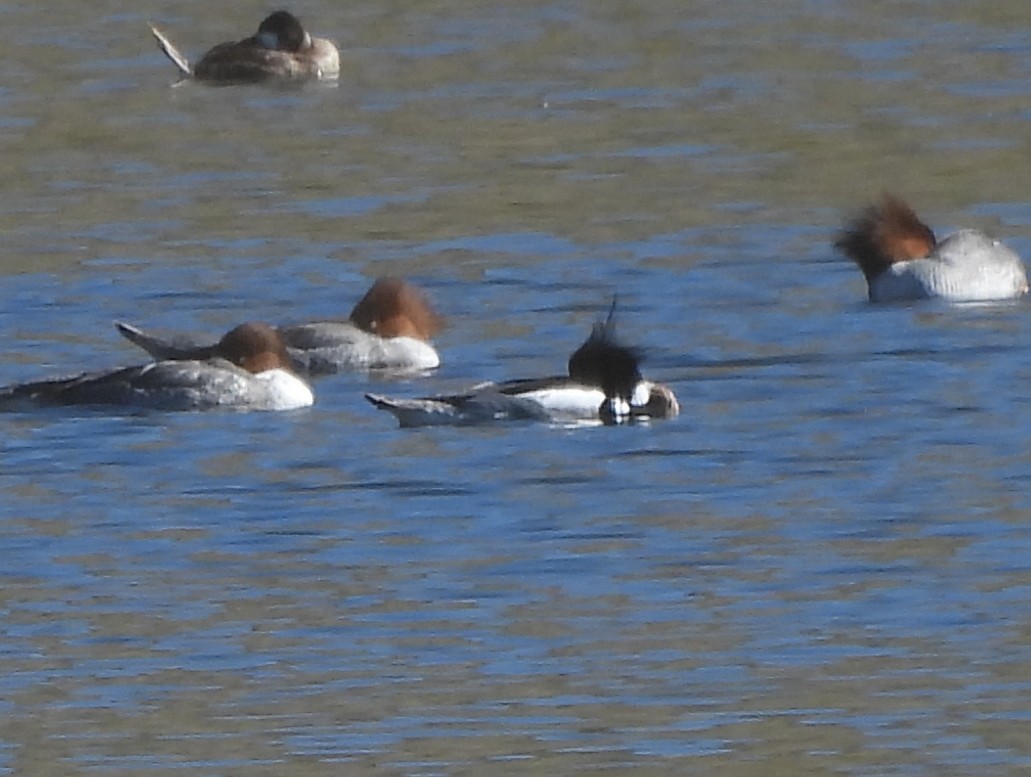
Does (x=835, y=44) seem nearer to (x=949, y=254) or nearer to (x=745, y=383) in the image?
(x=949, y=254)

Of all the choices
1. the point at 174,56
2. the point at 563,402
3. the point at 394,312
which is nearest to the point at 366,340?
the point at 394,312

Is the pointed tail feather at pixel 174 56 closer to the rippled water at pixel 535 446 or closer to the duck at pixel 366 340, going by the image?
the rippled water at pixel 535 446

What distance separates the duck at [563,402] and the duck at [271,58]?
14095 mm

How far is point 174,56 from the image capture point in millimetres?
28766

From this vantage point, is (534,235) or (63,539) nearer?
(63,539)

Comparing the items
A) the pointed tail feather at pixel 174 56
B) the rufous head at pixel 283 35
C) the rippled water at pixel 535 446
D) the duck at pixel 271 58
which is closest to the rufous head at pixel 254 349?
the rippled water at pixel 535 446

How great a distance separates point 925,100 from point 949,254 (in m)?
7.32

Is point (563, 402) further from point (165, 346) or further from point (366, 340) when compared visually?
point (165, 346)

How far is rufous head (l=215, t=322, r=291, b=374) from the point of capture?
16.7 meters

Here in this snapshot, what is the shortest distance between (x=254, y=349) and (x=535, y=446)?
6.78 feet

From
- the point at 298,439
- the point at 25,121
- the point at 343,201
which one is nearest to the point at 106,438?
the point at 298,439

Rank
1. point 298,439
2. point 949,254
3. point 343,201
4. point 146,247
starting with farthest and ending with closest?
point 343,201 → point 146,247 → point 949,254 → point 298,439

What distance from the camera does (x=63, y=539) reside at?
13.2m

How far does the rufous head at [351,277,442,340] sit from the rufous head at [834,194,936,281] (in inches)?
107
